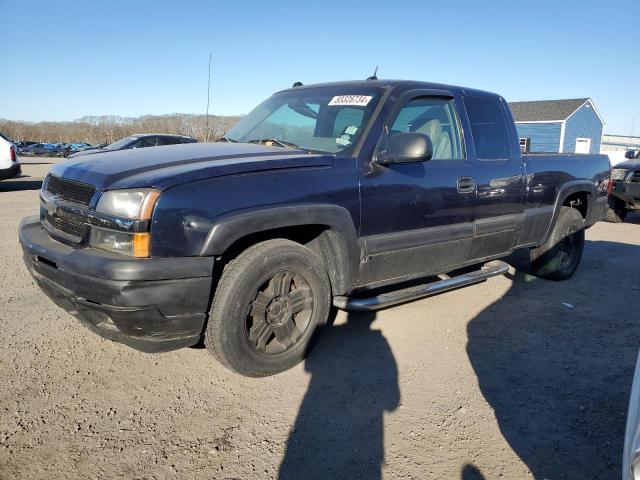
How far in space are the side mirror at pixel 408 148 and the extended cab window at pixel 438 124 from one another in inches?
23.9

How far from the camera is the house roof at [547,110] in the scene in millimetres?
31891

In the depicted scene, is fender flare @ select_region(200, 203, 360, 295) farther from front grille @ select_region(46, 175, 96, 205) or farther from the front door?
front grille @ select_region(46, 175, 96, 205)

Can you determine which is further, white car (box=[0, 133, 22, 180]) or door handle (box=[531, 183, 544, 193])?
white car (box=[0, 133, 22, 180])

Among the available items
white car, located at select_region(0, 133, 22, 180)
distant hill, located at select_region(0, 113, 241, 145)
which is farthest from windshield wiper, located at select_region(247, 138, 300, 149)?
distant hill, located at select_region(0, 113, 241, 145)

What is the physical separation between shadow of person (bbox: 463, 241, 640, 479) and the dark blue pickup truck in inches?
22.4

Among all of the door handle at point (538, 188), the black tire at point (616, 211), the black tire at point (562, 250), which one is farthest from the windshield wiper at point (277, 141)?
the black tire at point (616, 211)

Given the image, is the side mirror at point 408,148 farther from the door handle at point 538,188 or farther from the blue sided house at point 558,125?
the blue sided house at point 558,125

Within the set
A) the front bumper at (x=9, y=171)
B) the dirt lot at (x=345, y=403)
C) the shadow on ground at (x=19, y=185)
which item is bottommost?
the dirt lot at (x=345, y=403)

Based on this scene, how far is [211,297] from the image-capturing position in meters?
2.77

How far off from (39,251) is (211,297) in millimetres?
1073

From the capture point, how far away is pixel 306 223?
296 cm

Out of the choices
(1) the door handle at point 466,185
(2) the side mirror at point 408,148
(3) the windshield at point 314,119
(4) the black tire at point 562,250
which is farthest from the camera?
(4) the black tire at point 562,250

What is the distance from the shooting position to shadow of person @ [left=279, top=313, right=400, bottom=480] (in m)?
2.29

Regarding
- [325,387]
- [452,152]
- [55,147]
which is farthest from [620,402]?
[55,147]
